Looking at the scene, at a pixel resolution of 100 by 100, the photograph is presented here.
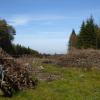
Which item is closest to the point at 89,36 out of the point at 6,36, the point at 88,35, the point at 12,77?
the point at 88,35

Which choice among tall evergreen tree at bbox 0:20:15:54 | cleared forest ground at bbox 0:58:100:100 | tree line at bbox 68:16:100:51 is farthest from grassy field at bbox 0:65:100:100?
tree line at bbox 68:16:100:51

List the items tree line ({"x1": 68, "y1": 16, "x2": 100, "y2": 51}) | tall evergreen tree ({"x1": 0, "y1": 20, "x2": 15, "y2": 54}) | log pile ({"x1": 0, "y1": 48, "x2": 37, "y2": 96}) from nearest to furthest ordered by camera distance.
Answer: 1. log pile ({"x1": 0, "y1": 48, "x2": 37, "y2": 96})
2. tall evergreen tree ({"x1": 0, "y1": 20, "x2": 15, "y2": 54})
3. tree line ({"x1": 68, "y1": 16, "x2": 100, "y2": 51})

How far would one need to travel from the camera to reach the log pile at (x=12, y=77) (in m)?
14.6

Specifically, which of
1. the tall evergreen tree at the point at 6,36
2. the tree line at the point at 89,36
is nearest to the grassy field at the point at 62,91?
the tall evergreen tree at the point at 6,36

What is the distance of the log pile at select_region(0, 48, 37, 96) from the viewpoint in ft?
48.0

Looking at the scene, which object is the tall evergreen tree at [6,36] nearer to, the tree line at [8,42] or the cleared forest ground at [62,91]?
the tree line at [8,42]

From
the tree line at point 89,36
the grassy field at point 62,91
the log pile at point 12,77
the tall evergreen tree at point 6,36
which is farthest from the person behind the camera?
the tree line at point 89,36

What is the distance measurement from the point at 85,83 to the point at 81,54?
1977 centimetres

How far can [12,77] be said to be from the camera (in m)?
15.7

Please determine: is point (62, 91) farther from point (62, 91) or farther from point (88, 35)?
point (88, 35)

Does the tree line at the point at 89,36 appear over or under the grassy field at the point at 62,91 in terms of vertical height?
over

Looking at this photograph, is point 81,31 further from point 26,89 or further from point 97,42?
point 26,89

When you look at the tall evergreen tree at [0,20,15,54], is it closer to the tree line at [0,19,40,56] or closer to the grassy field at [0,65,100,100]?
the tree line at [0,19,40,56]

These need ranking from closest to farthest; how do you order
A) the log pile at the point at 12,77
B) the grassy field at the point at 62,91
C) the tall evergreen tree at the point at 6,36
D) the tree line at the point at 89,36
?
the grassy field at the point at 62,91
the log pile at the point at 12,77
the tall evergreen tree at the point at 6,36
the tree line at the point at 89,36
